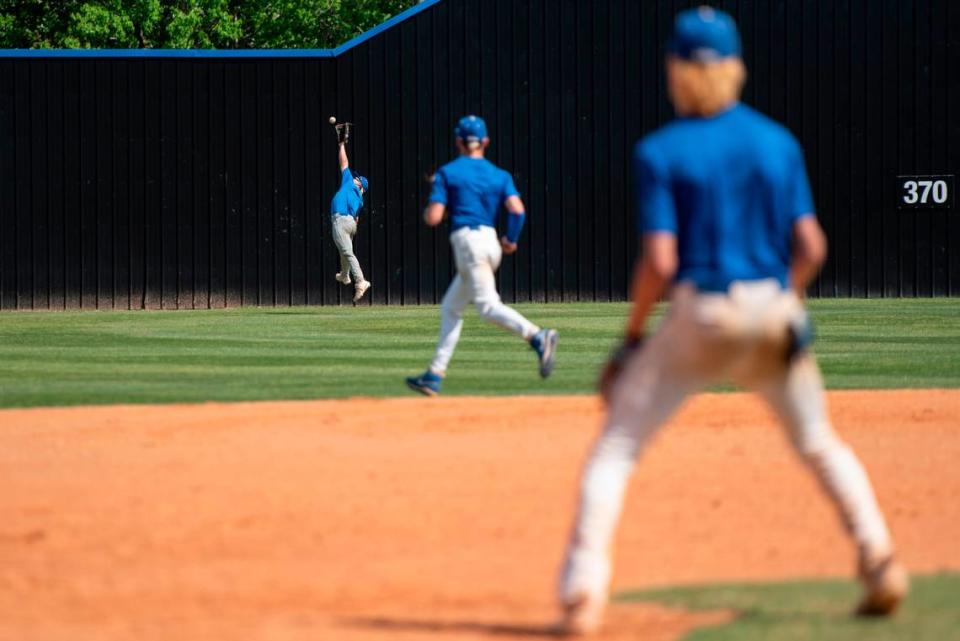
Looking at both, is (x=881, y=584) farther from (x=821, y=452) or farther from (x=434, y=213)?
(x=434, y=213)

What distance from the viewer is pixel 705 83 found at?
4945 millimetres

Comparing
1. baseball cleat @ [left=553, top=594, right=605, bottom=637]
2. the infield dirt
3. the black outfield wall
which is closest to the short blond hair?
baseball cleat @ [left=553, top=594, right=605, bottom=637]

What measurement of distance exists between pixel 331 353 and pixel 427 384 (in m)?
4.50

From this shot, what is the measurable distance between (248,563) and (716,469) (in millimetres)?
3137

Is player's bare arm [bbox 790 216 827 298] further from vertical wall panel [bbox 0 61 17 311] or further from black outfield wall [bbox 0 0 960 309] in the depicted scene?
vertical wall panel [bbox 0 61 17 311]

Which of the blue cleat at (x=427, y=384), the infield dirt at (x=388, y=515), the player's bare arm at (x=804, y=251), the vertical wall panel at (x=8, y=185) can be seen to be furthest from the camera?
the vertical wall panel at (x=8, y=185)

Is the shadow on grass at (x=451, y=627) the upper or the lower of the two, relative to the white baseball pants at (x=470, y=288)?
lower

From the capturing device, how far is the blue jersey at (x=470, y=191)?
40.9 feet

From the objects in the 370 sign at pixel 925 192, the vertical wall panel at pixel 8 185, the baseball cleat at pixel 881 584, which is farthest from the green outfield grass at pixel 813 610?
the 370 sign at pixel 925 192

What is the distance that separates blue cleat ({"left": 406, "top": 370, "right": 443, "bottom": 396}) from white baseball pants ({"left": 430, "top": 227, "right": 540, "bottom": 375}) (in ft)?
0.17

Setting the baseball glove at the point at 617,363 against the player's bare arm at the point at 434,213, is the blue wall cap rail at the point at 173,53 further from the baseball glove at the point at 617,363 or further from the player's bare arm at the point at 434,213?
the baseball glove at the point at 617,363

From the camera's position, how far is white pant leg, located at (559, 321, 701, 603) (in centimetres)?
496

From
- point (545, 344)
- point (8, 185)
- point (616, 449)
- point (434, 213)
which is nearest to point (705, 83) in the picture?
point (616, 449)

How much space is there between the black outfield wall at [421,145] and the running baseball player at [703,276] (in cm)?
2276
